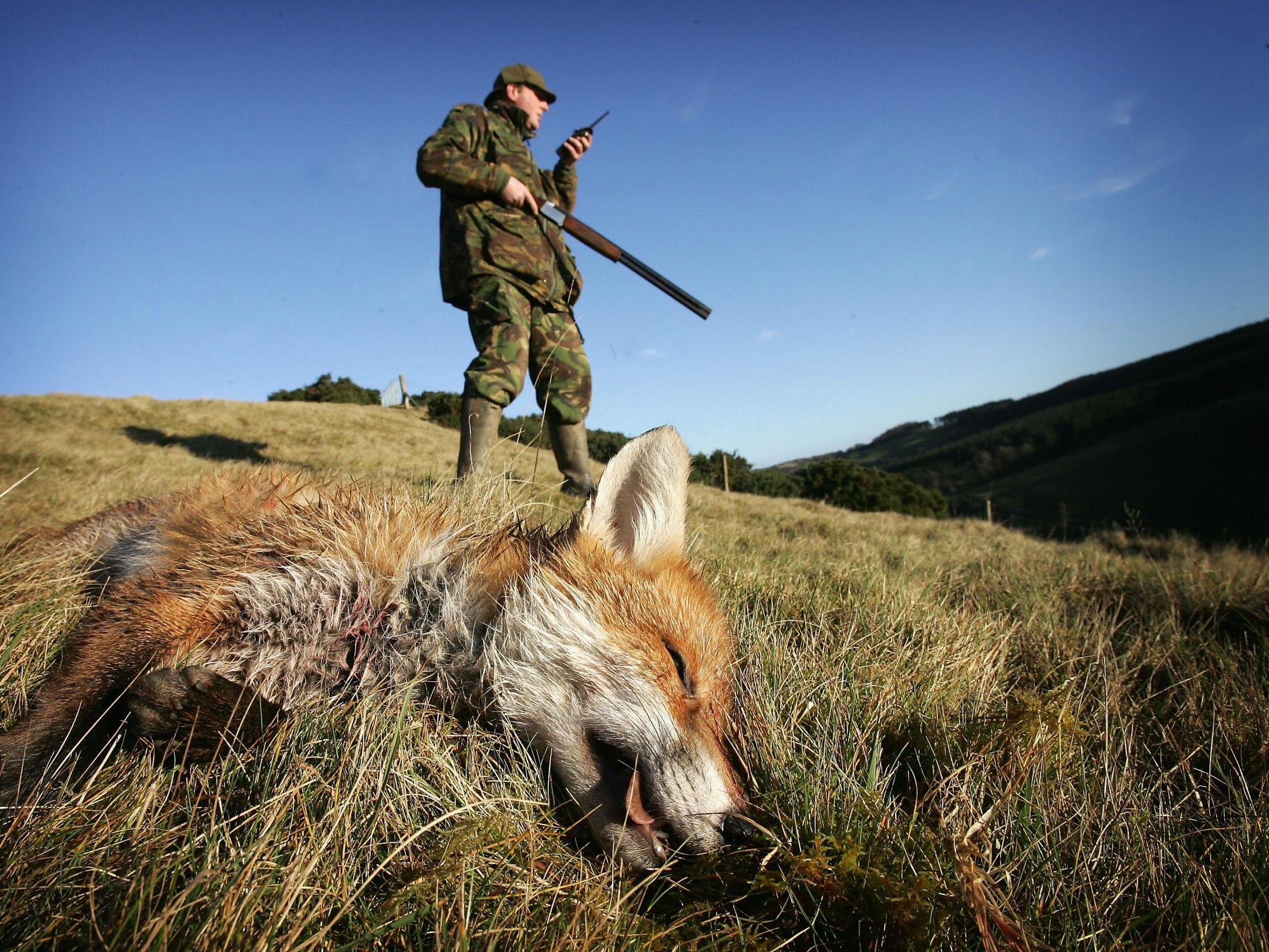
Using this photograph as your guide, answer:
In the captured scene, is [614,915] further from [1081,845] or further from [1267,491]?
[1267,491]

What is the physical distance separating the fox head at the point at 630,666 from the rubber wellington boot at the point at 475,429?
2.53m

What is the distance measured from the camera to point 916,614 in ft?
9.21

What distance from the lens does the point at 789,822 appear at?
1.45 meters

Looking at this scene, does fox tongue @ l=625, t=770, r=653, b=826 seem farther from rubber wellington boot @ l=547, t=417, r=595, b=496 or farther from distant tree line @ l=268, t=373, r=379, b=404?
distant tree line @ l=268, t=373, r=379, b=404

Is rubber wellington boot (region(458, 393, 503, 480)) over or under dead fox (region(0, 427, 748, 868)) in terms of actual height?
over

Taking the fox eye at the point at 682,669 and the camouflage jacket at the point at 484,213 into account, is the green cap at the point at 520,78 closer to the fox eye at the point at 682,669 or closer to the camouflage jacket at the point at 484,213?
the camouflage jacket at the point at 484,213

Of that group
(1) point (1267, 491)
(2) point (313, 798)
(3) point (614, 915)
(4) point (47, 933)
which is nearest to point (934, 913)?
(3) point (614, 915)

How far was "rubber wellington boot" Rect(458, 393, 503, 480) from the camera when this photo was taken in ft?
14.7

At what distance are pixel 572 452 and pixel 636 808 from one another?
405 cm

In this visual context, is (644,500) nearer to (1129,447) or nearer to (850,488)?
(850,488)

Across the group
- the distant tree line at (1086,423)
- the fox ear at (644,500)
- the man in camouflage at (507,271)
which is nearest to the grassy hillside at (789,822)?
the fox ear at (644,500)

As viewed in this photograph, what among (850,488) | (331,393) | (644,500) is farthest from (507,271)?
(331,393)

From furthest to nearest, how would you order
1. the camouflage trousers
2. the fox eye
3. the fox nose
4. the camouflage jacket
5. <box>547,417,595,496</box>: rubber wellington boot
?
1. <box>547,417,595,496</box>: rubber wellington boot
2. the camouflage jacket
3. the camouflage trousers
4. the fox eye
5. the fox nose

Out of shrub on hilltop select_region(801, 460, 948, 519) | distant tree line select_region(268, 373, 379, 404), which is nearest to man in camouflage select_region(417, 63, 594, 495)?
shrub on hilltop select_region(801, 460, 948, 519)
